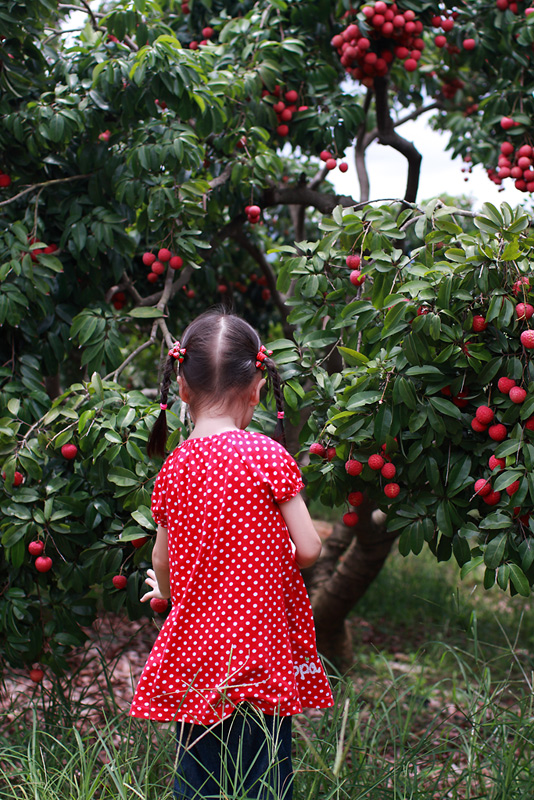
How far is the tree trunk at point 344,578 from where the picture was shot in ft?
10.9

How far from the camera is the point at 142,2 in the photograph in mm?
2271

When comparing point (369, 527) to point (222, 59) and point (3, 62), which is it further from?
point (3, 62)

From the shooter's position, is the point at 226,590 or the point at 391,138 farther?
the point at 391,138

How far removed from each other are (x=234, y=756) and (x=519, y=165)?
94.8 inches

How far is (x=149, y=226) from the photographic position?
246 centimetres

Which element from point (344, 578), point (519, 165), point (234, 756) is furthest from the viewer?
point (344, 578)

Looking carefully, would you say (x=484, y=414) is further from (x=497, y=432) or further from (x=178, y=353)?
(x=178, y=353)

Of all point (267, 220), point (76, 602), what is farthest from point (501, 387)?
point (267, 220)

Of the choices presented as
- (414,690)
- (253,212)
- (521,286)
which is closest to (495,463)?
(521,286)

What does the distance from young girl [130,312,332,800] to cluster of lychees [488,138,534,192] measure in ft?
6.19

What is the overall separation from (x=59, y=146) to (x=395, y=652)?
345 cm

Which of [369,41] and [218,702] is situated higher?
[369,41]

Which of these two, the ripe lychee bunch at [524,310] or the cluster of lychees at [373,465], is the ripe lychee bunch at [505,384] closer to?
the ripe lychee bunch at [524,310]

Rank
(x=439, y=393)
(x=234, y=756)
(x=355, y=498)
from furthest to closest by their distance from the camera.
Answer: (x=355, y=498), (x=439, y=393), (x=234, y=756)
